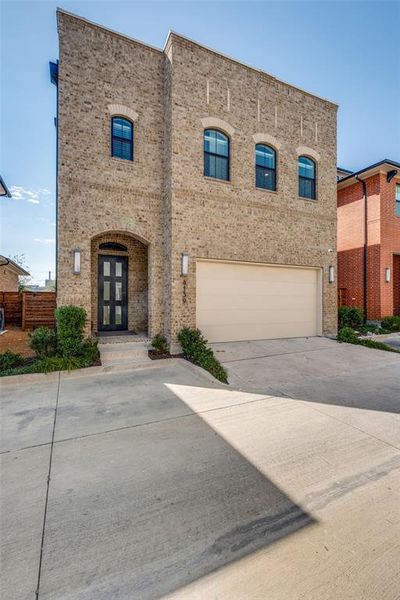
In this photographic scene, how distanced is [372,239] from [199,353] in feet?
34.5

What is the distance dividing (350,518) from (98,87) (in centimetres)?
1056

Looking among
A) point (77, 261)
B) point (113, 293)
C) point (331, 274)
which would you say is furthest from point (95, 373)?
point (331, 274)

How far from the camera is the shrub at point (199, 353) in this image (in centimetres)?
651

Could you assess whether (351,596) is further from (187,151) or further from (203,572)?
(187,151)

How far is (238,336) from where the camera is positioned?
9.38m

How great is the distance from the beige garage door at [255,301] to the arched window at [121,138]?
396cm

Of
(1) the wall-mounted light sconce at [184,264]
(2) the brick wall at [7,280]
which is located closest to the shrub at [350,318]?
(1) the wall-mounted light sconce at [184,264]

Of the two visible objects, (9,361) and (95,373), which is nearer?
(9,361)

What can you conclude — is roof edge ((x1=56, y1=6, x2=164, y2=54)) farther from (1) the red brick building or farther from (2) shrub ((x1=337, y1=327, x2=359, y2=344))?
(2) shrub ((x1=337, y1=327, x2=359, y2=344))

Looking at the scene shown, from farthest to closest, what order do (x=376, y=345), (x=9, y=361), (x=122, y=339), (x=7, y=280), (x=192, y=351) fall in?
(x=7, y=280) → (x=376, y=345) → (x=122, y=339) → (x=192, y=351) → (x=9, y=361)

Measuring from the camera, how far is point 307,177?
10789mm

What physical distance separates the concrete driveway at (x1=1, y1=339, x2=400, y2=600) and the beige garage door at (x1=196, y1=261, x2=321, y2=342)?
13.5 feet

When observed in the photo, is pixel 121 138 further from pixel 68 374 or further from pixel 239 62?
pixel 68 374

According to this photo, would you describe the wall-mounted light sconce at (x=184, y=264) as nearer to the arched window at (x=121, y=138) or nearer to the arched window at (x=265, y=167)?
the arched window at (x=121, y=138)
